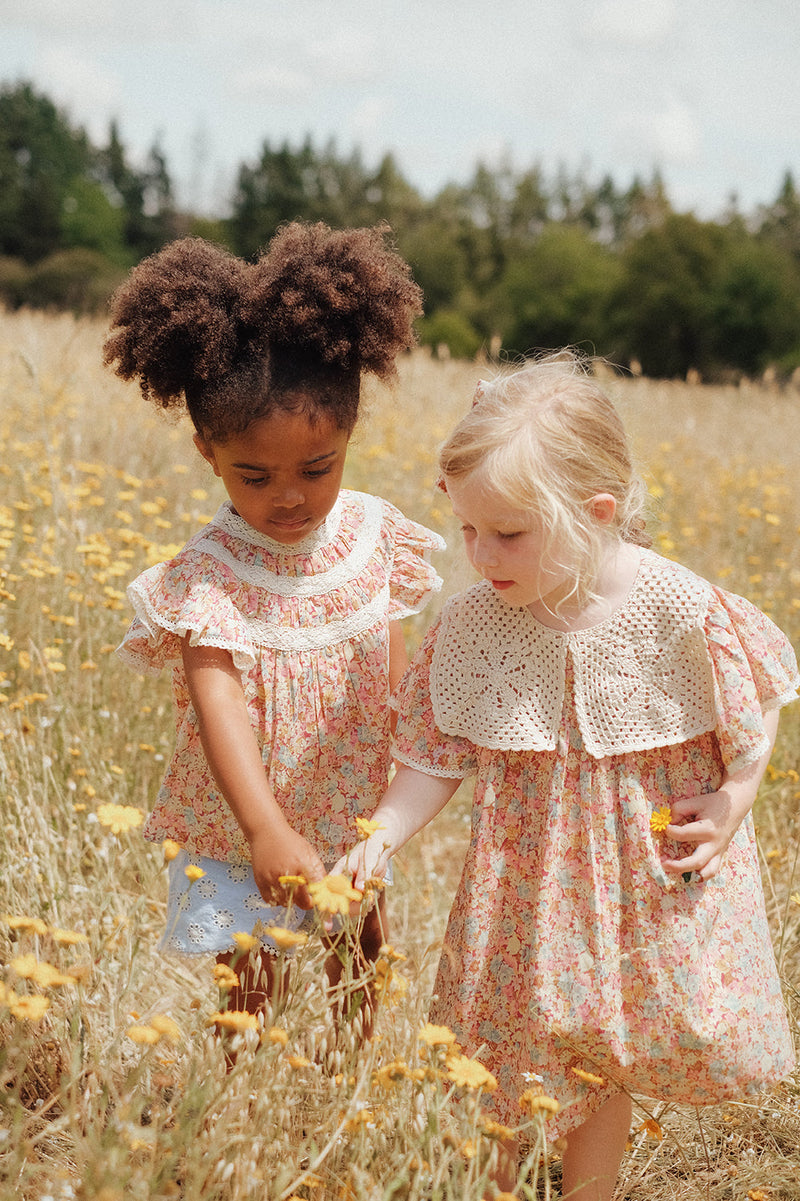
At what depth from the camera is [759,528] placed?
484cm

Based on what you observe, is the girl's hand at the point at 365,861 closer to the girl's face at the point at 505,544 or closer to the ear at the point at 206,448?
the girl's face at the point at 505,544

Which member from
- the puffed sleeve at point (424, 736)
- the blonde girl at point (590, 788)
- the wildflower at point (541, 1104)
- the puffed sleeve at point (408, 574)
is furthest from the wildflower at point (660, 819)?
the puffed sleeve at point (408, 574)

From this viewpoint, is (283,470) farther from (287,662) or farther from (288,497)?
(287,662)

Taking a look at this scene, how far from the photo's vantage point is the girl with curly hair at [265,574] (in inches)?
67.3

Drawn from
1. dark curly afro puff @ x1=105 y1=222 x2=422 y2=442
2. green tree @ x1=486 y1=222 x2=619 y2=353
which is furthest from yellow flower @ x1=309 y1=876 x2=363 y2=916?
green tree @ x1=486 y1=222 x2=619 y2=353

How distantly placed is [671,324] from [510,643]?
3221 centimetres

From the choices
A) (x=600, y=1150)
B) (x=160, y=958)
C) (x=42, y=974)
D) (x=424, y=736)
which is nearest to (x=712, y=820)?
(x=424, y=736)

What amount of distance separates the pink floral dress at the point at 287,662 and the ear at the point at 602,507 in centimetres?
47

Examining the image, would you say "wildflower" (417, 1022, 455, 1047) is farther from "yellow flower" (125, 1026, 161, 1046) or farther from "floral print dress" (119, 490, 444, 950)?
"floral print dress" (119, 490, 444, 950)

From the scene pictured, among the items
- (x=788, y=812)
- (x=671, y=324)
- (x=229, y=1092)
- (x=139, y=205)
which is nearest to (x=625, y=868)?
(x=229, y=1092)

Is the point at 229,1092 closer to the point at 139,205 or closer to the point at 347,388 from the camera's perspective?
the point at 347,388

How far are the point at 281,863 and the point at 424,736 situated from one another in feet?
1.05

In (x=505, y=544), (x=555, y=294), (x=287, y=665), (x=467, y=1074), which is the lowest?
(x=555, y=294)

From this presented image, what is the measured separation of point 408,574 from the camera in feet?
6.79
